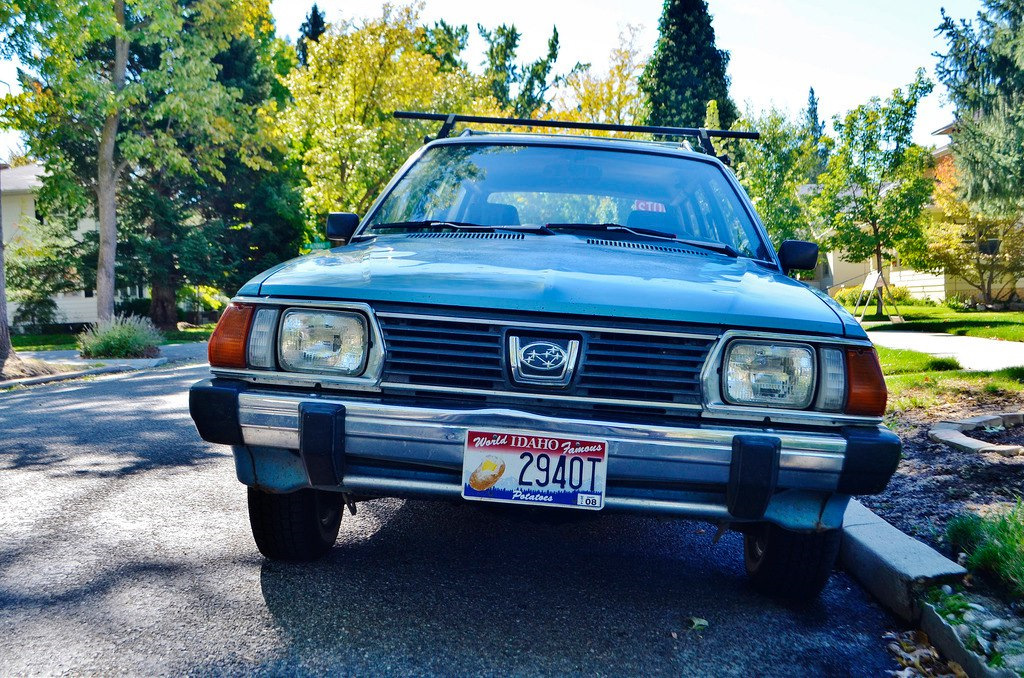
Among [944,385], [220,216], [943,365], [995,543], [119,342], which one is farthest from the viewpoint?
[220,216]

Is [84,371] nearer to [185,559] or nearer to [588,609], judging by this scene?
[185,559]

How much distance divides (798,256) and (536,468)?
76.9 inches

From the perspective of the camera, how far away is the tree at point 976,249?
25469 mm

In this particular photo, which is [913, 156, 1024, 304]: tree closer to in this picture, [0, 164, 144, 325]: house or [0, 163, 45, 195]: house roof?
[0, 164, 144, 325]: house

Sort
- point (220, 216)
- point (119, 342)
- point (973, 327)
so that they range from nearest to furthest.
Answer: point (119, 342)
point (973, 327)
point (220, 216)

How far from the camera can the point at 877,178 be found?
70.0 feet

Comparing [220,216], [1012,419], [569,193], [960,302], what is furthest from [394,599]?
[960,302]

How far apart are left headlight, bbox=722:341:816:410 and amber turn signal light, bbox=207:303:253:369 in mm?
1485

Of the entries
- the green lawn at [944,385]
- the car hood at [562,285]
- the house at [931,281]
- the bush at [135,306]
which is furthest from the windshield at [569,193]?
the bush at [135,306]

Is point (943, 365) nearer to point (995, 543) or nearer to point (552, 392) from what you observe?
point (995, 543)

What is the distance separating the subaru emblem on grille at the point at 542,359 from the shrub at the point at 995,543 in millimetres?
1755

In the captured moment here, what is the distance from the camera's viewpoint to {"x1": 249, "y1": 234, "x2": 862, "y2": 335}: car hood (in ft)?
8.64

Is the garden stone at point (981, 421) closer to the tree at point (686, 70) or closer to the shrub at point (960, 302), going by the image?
the shrub at point (960, 302)

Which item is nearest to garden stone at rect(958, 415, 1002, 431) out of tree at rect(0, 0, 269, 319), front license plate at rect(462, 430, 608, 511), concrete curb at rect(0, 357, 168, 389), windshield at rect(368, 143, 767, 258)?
windshield at rect(368, 143, 767, 258)
